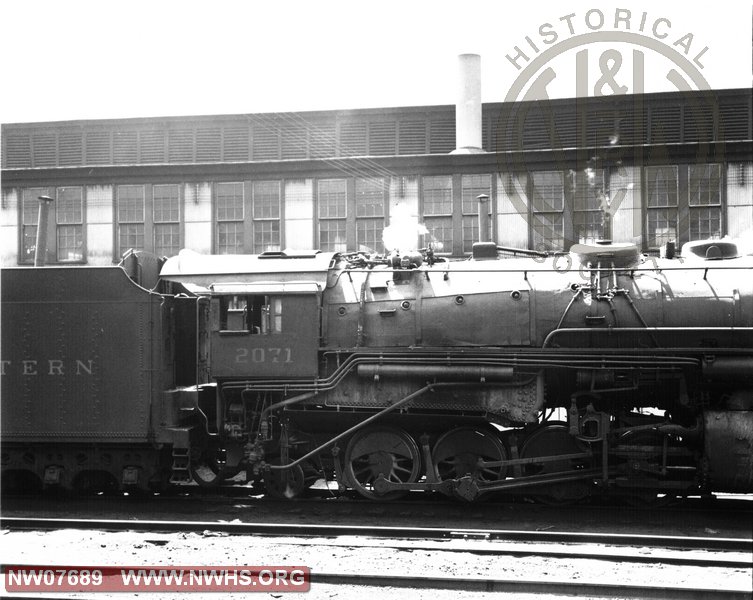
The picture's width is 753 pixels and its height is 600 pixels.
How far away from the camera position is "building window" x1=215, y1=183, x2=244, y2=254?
20297 mm

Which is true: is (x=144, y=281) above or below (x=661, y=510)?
above

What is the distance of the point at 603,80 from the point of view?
10.1 meters

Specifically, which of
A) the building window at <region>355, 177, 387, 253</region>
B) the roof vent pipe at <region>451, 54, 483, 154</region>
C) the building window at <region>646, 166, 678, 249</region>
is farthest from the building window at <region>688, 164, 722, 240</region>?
the building window at <region>355, 177, 387, 253</region>

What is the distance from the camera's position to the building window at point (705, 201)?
1853 centimetres

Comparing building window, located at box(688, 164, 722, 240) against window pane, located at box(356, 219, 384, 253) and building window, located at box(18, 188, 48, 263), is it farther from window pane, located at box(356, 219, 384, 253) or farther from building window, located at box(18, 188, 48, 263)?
building window, located at box(18, 188, 48, 263)

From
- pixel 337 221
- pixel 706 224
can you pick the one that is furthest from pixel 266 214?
pixel 706 224

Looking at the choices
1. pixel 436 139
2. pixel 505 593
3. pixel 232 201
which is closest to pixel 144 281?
pixel 505 593

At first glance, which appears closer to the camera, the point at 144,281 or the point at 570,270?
the point at 570,270

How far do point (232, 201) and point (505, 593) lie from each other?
16.0m

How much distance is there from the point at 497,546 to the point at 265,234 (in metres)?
14.1

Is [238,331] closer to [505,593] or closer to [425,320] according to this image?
[425,320]

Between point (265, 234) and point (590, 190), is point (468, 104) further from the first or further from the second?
point (265, 234)

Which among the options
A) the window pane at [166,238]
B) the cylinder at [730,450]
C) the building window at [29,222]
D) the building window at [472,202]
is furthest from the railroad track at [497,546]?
the building window at [29,222]

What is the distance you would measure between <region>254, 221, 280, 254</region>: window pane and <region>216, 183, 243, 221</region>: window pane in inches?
28.9
